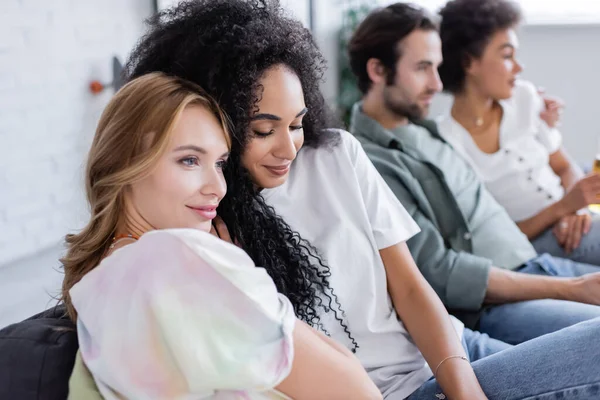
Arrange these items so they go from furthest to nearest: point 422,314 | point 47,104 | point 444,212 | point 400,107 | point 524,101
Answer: point 47,104
point 524,101
point 400,107
point 444,212
point 422,314

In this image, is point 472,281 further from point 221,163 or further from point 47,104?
point 47,104

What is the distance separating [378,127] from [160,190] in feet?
2.91

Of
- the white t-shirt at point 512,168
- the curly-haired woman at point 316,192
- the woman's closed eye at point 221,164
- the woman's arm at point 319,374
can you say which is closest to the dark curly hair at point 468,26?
the white t-shirt at point 512,168

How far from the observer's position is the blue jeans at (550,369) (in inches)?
42.8

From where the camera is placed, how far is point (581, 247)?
6.58 feet

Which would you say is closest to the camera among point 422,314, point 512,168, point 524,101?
point 422,314

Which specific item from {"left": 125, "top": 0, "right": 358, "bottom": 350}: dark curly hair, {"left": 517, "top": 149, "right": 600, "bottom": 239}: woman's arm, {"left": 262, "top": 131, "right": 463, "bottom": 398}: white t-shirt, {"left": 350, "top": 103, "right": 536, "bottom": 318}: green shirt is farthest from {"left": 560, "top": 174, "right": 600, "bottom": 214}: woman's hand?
{"left": 125, "top": 0, "right": 358, "bottom": 350}: dark curly hair

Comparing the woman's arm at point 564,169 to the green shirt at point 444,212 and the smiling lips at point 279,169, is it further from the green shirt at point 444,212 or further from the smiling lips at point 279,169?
the smiling lips at point 279,169

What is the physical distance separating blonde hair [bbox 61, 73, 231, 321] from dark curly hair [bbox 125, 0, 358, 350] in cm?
5

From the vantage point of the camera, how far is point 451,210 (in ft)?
5.69

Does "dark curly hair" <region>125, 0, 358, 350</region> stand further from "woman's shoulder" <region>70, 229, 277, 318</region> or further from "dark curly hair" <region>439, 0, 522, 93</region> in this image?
"dark curly hair" <region>439, 0, 522, 93</region>

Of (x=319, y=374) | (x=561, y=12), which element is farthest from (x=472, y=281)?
(x=561, y=12)

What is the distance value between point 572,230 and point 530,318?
1.82 ft

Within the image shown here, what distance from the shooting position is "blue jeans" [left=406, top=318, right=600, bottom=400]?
3.57 ft
